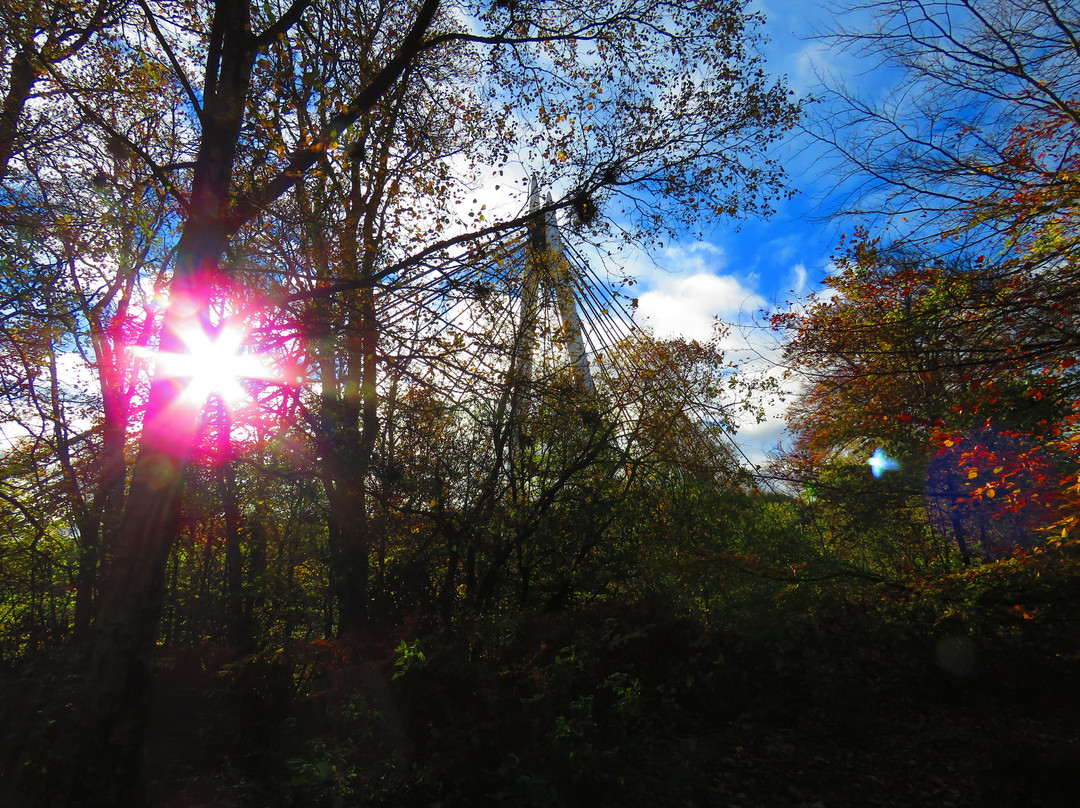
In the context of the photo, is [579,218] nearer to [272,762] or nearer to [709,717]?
[709,717]

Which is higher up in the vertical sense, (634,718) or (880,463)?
(880,463)

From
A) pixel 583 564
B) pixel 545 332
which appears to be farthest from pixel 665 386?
pixel 583 564

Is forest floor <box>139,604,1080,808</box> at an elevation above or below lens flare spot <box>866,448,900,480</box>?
below

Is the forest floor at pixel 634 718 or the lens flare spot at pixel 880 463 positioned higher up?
the lens flare spot at pixel 880 463

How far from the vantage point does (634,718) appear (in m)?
4.35

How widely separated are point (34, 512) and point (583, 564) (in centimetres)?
601

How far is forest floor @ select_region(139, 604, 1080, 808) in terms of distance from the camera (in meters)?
3.37

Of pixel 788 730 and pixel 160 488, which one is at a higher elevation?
pixel 160 488

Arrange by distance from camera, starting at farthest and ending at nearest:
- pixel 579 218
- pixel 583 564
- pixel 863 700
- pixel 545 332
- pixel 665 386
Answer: pixel 665 386 → pixel 583 564 → pixel 545 332 → pixel 579 218 → pixel 863 700

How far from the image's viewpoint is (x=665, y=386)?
7.17m

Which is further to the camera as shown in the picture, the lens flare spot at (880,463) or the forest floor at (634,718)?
the lens flare spot at (880,463)

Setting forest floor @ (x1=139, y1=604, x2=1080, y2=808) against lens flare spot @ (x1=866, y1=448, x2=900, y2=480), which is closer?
forest floor @ (x1=139, y1=604, x2=1080, y2=808)

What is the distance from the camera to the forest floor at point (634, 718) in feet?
11.1

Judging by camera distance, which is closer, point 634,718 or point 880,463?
point 634,718
